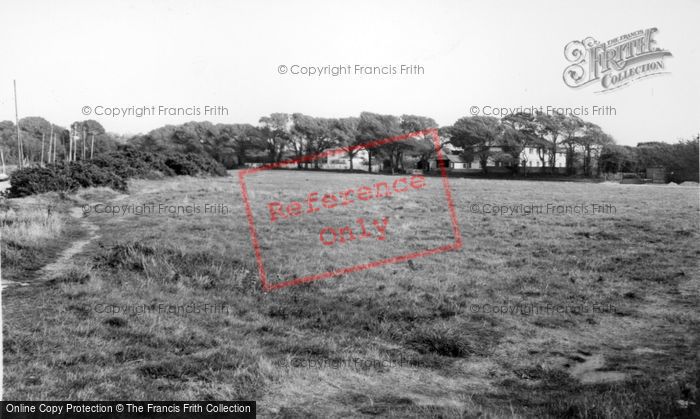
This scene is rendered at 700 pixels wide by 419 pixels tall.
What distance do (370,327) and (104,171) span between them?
2819cm

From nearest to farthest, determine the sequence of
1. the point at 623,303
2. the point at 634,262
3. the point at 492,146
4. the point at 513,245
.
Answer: the point at 623,303, the point at 634,262, the point at 513,245, the point at 492,146

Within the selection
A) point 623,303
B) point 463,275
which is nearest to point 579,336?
point 623,303

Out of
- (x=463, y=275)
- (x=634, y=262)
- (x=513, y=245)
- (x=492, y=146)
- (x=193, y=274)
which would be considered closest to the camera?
(x=193, y=274)

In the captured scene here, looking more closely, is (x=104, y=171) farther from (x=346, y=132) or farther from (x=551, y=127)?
(x=551, y=127)

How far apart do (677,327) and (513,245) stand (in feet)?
23.7

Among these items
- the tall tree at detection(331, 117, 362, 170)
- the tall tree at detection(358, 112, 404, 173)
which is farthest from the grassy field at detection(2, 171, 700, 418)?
the tall tree at detection(331, 117, 362, 170)

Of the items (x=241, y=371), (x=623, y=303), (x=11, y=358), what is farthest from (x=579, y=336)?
(x=11, y=358)

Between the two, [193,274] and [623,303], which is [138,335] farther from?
[623,303]

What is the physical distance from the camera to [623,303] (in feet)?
32.1

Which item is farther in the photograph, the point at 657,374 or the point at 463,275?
the point at 463,275

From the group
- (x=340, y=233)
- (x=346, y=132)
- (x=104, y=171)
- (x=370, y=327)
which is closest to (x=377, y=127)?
(x=346, y=132)

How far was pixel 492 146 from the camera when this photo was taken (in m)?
67.4

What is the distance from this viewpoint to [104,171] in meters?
31.5

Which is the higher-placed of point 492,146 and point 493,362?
point 492,146
